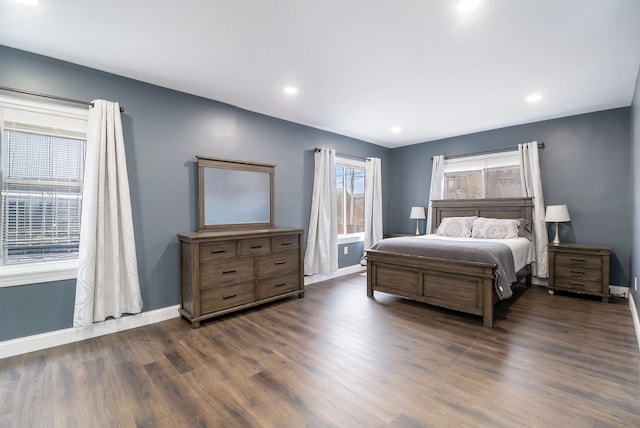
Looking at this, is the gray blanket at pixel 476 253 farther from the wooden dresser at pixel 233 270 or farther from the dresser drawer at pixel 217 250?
the dresser drawer at pixel 217 250

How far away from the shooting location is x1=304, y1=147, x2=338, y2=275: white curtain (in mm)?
4527

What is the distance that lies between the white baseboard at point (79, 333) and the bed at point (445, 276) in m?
2.52

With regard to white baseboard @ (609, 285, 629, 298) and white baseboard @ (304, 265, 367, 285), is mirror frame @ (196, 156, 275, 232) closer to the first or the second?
white baseboard @ (304, 265, 367, 285)

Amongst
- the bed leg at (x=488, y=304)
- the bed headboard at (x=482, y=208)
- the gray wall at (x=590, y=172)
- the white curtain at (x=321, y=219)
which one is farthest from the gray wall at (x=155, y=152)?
the gray wall at (x=590, y=172)

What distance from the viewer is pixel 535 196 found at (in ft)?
14.1

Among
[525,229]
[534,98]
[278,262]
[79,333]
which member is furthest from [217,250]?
[525,229]

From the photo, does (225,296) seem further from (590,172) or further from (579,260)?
(590,172)

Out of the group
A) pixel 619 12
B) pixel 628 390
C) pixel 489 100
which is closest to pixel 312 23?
pixel 619 12

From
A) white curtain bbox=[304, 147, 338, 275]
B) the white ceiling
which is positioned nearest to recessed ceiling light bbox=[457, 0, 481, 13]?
the white ceiling

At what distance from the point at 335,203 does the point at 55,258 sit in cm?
350

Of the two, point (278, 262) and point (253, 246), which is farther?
point (278, 262)

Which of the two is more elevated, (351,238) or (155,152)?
(155,152)

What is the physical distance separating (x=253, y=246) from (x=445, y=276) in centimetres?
221

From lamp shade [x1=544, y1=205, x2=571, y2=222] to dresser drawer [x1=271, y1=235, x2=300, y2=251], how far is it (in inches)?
138
